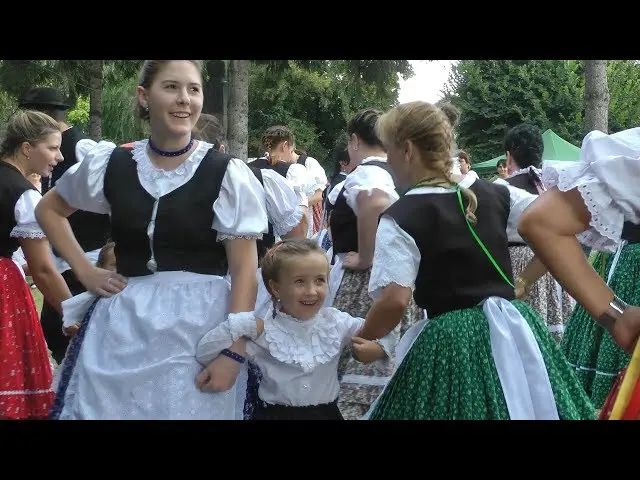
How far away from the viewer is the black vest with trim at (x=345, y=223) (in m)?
4.47

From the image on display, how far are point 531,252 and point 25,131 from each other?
326 cm

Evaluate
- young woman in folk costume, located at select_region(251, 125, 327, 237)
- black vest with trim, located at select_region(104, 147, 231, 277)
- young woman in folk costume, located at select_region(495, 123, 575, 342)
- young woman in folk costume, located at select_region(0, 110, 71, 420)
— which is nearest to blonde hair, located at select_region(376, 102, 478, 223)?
black vest with trim, located at select_region(104, 147, 231, 277)

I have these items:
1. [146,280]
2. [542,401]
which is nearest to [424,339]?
[542,401]

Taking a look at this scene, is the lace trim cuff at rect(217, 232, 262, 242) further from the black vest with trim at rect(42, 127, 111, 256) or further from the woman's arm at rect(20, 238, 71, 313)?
the black vest with trim at rect(42, 127, 111, 256)

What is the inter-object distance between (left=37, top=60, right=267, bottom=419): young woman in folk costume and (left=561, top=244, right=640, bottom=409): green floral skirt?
92.1 inches

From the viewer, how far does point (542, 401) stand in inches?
107

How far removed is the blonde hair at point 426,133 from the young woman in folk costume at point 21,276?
181cm

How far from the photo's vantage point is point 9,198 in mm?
4121

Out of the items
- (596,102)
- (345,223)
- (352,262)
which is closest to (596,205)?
(352,262)

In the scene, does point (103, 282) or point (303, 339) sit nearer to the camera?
point (103, 282)

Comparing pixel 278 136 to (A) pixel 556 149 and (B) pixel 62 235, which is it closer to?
(B) pixel 62 235

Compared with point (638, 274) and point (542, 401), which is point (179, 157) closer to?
point (542, 401)
